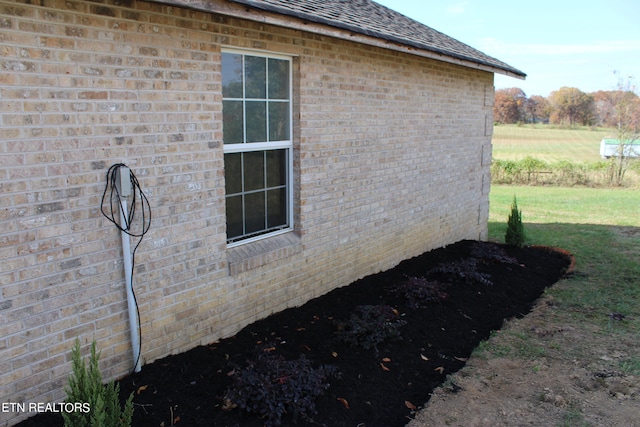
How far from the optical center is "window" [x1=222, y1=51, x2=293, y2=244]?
17.9 feet

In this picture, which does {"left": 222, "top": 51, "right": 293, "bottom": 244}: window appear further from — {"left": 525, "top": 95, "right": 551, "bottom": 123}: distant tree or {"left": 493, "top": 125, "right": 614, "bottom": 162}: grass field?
{"left": 525, "top": 95, "right": 551, "bottom": 123}: distant tree

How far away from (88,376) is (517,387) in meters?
4.11

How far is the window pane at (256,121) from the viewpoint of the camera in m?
5.67

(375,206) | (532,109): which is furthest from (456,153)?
(532,109)

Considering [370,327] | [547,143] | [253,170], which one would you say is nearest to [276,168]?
[253,170]

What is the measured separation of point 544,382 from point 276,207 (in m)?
3.56

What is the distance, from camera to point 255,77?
5.66 m

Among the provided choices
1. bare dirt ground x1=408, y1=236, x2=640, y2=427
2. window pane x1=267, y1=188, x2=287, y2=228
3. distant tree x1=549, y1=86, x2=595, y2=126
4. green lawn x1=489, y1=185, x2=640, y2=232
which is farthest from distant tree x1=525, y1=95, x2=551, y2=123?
window pane x1=267, y1=188, x2=287, y2=228

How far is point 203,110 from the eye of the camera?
4914mm

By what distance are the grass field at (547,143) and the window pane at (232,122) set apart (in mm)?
30702

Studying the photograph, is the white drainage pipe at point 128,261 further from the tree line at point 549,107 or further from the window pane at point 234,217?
the tree line at point 549,107

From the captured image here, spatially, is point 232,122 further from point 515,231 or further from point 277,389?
point 515,231

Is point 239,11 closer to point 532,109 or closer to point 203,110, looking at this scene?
point 203,110

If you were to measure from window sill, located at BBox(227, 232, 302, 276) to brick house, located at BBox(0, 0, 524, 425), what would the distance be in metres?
0.02
